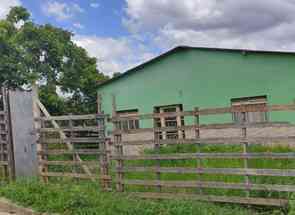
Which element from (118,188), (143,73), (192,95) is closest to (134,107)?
(143,73)

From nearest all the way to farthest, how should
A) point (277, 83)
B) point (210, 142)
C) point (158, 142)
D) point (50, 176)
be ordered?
point (210, 142), point (158, 142), point (50, 176), point (277, 83)

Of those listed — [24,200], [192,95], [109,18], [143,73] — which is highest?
[109,18]

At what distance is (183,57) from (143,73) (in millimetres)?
2034

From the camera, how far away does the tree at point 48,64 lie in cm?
1856

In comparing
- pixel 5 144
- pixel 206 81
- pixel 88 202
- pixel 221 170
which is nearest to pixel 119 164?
pixel 88 202

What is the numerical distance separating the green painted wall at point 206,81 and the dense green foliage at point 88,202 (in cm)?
678

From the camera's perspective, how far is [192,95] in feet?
44.3

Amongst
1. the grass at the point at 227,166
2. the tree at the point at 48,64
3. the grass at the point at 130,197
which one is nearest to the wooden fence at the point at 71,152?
Answer: the grass at the point at 130,197

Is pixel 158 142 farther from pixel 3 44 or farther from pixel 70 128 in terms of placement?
pixel 3 44

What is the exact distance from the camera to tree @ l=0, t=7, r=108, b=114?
1856 centimetres

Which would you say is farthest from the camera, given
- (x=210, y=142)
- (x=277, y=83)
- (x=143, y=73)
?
(x=143, y=73)

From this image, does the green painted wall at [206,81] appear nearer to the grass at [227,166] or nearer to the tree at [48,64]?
the tree at [48,64]

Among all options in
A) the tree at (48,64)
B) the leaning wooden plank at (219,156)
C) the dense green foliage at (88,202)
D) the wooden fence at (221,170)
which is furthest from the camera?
the tree at (48,64)

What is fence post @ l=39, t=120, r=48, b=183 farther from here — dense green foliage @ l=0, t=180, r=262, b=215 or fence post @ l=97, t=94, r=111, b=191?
fence post @ l=97, t=94, r=111, b=191
